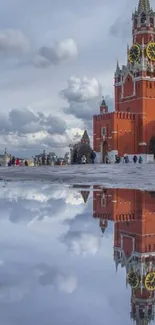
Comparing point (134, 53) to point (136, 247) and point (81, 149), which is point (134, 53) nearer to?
point (81, 149)

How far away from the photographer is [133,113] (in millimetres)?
69312

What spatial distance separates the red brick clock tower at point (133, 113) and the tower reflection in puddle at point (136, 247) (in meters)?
57.7

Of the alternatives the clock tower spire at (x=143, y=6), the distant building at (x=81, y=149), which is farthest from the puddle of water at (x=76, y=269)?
the clock tower spire at (x=143, y=6)

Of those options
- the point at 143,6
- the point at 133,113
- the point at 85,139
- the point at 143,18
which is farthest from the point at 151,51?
the point at 85,139

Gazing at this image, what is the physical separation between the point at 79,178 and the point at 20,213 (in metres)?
16.4

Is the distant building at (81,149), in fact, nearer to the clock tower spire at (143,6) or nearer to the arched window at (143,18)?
the arched window at (143,18)

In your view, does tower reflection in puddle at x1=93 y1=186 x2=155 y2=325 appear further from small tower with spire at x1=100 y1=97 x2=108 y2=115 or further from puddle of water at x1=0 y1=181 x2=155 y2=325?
small tower with spire at x1=100 y1=97 x2=108 y2=115

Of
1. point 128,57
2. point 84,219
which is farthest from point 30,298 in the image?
point 128,57

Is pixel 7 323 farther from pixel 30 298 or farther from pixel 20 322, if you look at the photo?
pixel 30 298

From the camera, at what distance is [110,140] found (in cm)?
6744

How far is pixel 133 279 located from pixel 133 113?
66682 millimetres

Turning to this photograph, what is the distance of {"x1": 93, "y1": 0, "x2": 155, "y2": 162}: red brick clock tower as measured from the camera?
221ft

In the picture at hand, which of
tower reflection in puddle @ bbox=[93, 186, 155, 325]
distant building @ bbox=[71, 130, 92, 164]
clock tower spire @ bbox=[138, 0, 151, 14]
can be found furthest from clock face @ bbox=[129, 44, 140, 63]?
tower reflection in puddle @ bbox=[93, 186, 155, 325]

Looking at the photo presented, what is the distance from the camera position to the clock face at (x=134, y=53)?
233ft
